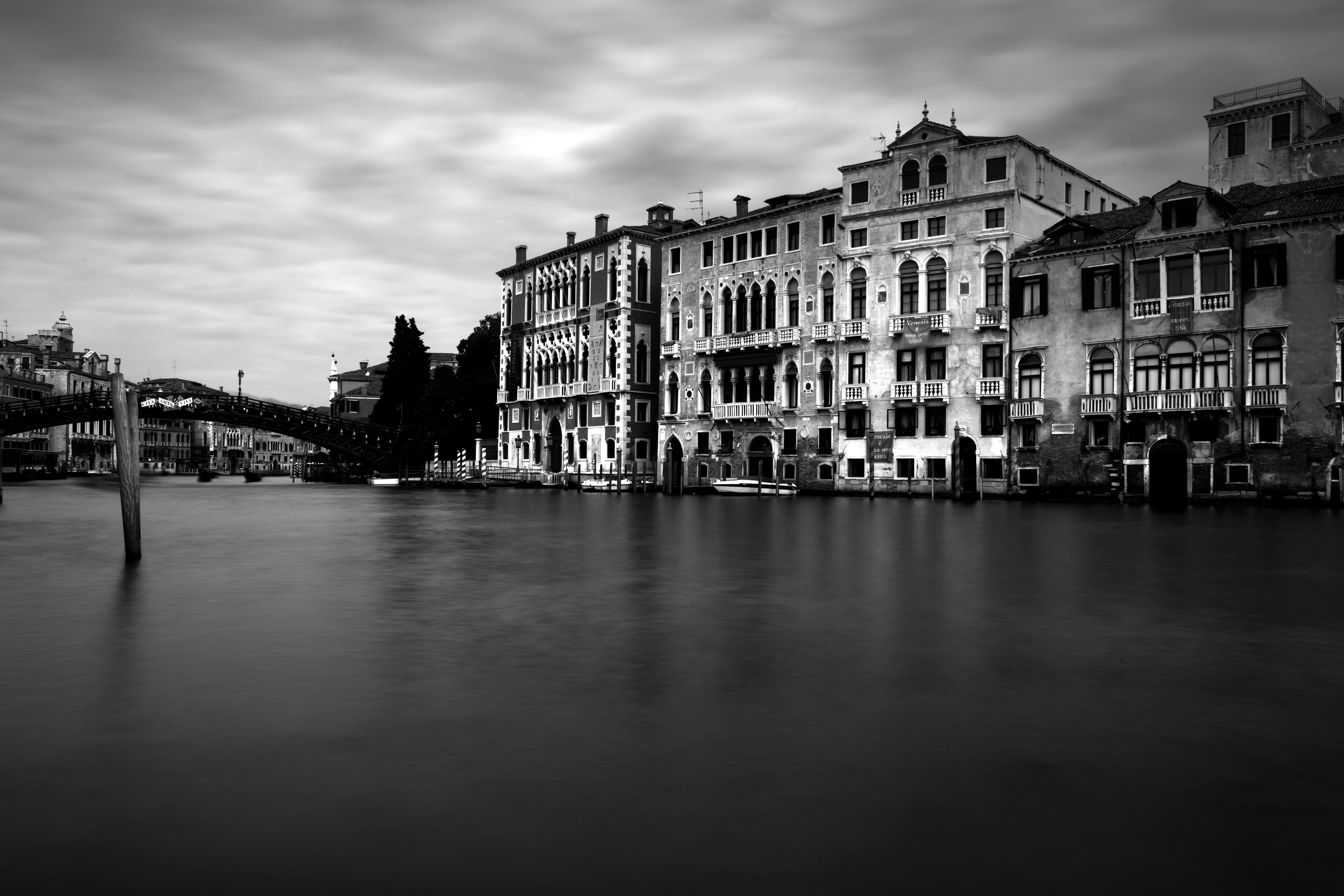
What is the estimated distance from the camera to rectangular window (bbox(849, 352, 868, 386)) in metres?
42.0

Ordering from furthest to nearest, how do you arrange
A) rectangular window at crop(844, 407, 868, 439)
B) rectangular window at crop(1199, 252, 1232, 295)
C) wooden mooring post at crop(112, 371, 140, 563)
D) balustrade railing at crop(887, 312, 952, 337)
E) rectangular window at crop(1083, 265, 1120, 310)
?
rectangular window at crop(844, 407, 868, 439) < balustrade railing at crop(887, 312, 952, 337) < rectangular window at crop(1083, 265, 1120, 310) < rectangular window at crop(1199, 252, 1232, 295) < wooden mooring post at crop(112, 371, 140, 563)

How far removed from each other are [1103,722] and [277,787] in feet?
13.3

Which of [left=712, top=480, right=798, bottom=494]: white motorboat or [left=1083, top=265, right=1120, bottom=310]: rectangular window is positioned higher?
[left=1083, top=265, right=1120, bottom=310]: rectangular window

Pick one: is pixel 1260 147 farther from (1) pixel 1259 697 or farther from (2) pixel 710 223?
(1) pixel 1259 697

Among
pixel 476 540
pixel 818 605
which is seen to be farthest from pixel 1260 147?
pixel 818 605

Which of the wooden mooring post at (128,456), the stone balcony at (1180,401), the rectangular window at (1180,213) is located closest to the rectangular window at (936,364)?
the stone balcony at (1180,401)

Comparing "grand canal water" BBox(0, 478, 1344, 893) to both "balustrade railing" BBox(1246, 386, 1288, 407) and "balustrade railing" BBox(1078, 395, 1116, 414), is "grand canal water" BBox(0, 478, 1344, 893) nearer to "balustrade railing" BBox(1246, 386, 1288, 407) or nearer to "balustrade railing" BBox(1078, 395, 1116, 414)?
"balustrade railing" BBox(1246, 386, 1288, 407)

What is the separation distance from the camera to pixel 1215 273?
3278 cm

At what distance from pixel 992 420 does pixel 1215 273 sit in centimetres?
→ 866

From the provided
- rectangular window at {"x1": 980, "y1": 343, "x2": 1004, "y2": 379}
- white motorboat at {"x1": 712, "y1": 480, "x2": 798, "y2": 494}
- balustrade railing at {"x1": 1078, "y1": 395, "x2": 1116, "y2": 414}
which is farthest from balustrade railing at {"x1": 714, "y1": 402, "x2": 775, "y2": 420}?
balustrade railing at {"x1": 1078, "y1": 395, "x2": 1116, "y2": 414}

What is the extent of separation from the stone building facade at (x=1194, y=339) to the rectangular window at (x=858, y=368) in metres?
6.13

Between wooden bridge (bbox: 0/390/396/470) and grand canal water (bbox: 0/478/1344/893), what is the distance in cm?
5048

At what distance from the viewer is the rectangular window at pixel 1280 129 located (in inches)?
1480

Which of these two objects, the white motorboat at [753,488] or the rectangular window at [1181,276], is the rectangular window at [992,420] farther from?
the white motorboat at [753,488]
